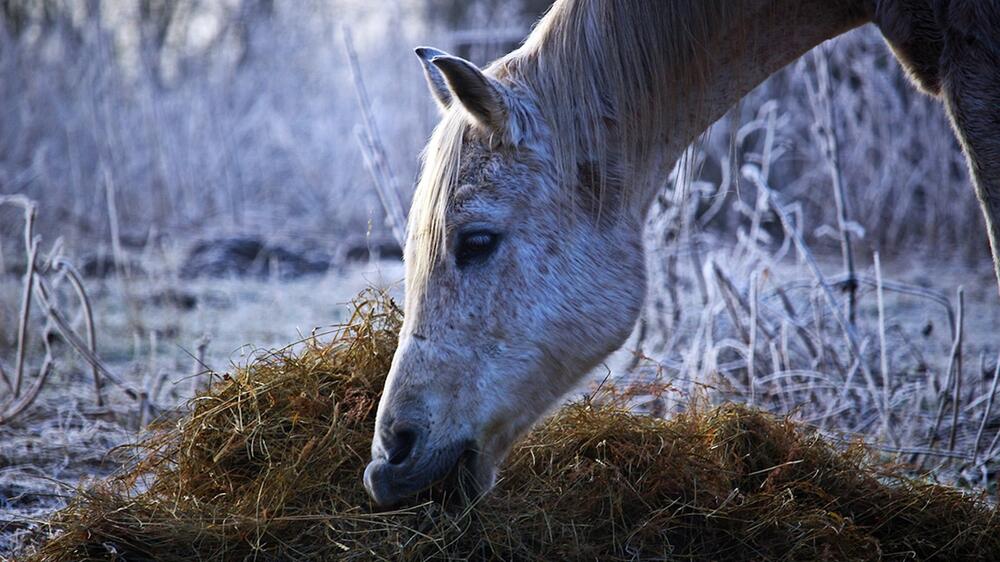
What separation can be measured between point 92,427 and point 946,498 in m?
2.73

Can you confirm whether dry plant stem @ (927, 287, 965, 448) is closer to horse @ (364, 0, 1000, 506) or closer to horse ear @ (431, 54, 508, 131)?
horse @ (364, 0, 1000, 506)

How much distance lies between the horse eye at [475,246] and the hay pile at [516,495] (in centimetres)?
45

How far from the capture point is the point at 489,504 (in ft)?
6.42

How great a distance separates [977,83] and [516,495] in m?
1.40

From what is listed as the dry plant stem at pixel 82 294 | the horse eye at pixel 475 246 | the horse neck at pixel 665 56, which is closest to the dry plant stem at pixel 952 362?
the horse neck at pixel 665 56

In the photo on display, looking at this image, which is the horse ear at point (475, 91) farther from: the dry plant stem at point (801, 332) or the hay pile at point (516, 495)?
the dry plant stem at point (801, 332)

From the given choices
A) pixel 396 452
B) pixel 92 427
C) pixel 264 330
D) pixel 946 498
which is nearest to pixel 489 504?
pixel 396 452

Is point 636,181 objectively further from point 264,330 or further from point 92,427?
point 264,330

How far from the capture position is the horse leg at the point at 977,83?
191 centimetres

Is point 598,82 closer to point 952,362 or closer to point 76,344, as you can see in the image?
point 952,362

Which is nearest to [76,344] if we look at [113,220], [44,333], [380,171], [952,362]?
[44,333]

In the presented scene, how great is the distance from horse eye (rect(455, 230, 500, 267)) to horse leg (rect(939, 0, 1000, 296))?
1098 millimetres

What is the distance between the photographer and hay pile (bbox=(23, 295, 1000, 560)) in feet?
6.16

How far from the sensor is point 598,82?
204 centimetres
